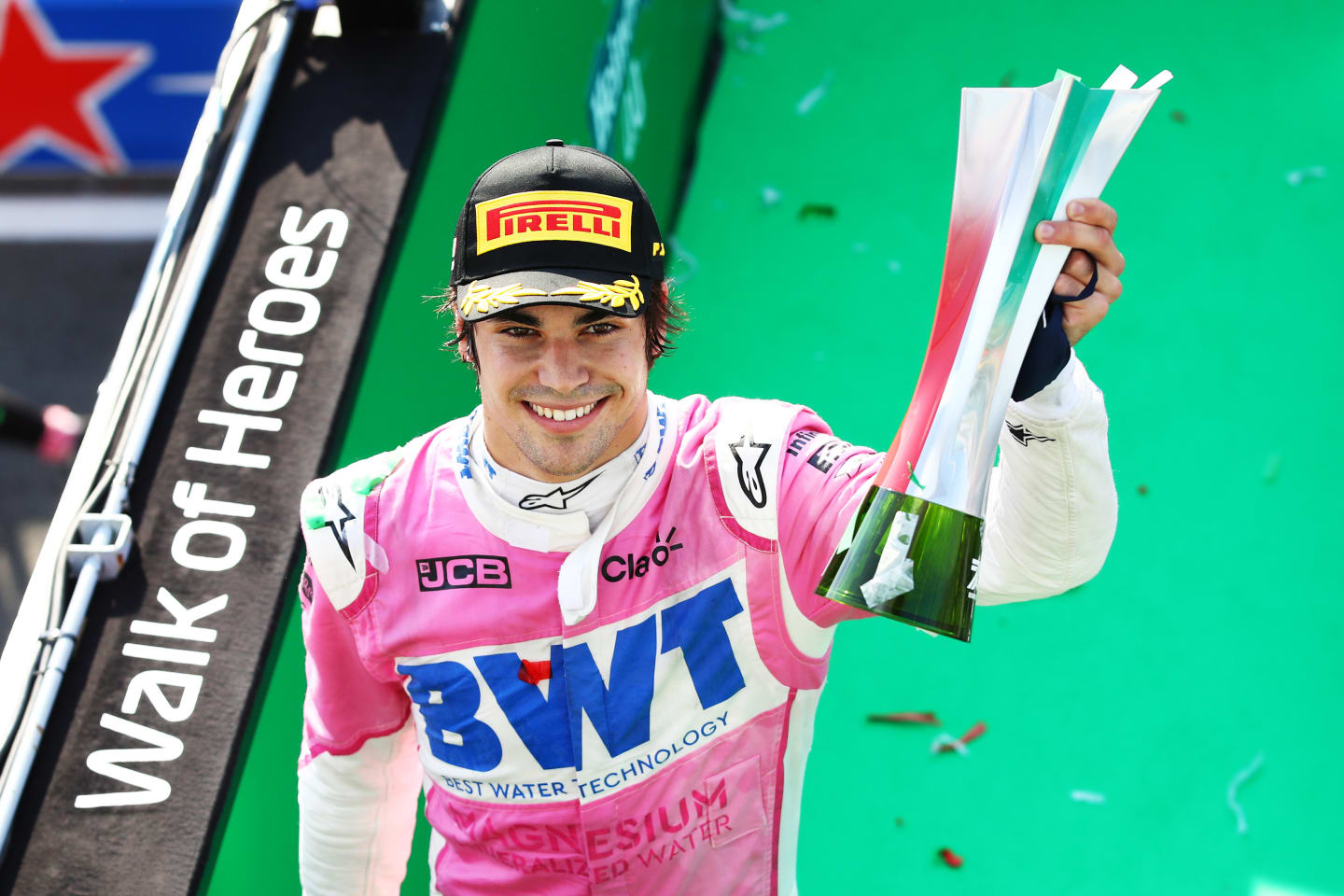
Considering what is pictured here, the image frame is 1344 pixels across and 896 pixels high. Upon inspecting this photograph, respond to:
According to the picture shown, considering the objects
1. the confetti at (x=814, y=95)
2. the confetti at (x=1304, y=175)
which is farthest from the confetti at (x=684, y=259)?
the confetti at (x=1304, y=175)

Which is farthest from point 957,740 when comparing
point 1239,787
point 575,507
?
point 575,507

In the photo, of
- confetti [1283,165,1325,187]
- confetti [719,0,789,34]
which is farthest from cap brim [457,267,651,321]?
confetti [719,0,789,34]

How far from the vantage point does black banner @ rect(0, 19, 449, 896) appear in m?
2.05

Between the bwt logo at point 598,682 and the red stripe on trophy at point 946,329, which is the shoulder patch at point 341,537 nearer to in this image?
the bwt logo at point 598,682

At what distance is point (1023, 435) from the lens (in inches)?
63.9

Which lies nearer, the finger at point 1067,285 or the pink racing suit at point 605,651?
the finger at point 1067,285

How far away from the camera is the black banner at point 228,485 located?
6.72 ft

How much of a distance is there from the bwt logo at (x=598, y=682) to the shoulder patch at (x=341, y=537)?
16cm

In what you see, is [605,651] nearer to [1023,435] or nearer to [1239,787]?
[1023,435]

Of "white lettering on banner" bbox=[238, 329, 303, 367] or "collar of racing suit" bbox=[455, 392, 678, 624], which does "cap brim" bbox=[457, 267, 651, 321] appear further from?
"white lettering on banner" bbox=[238, 329, 303, 367]

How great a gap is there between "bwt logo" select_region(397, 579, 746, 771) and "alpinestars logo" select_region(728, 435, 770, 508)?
14cm

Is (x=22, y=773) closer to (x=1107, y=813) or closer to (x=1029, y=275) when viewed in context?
(x=1029, y=275)

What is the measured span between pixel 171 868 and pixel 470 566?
695 mm

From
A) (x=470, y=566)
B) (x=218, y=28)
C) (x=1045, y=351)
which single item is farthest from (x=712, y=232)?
(x=218, y=28)
